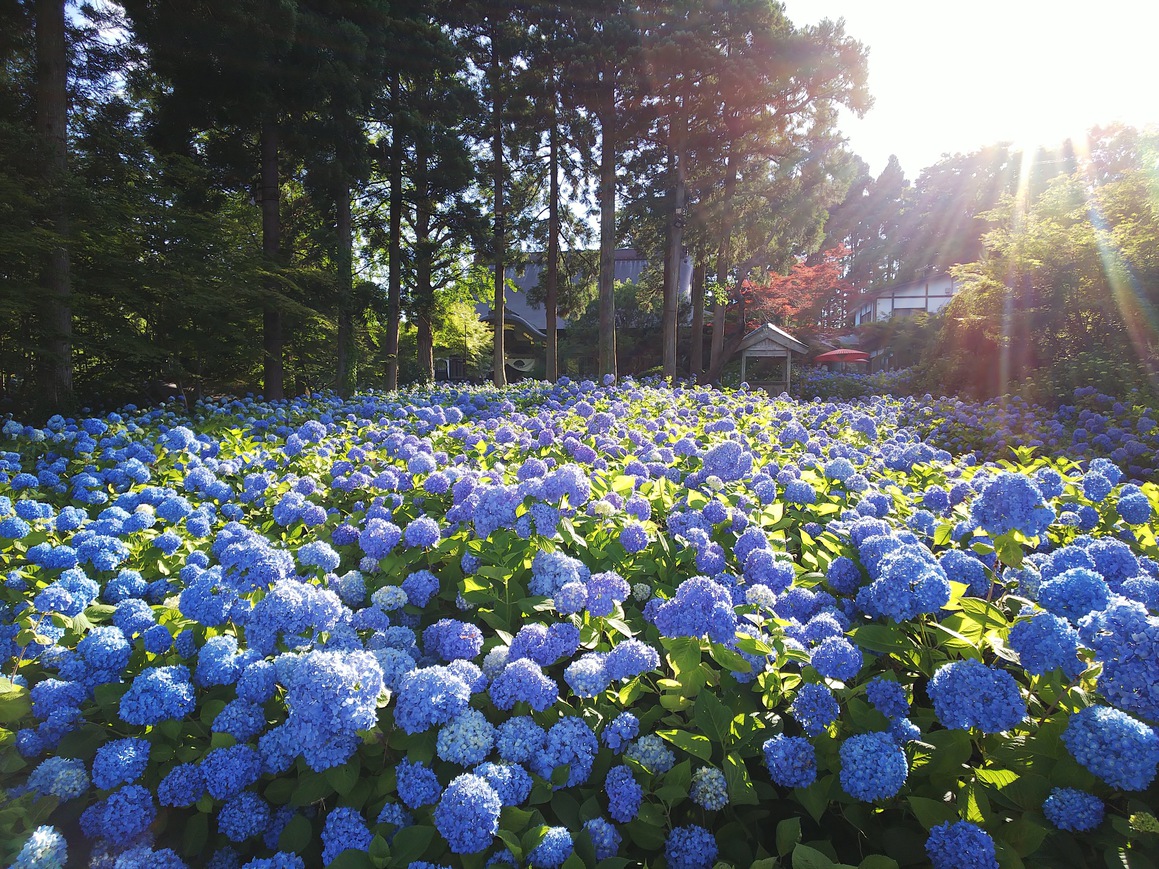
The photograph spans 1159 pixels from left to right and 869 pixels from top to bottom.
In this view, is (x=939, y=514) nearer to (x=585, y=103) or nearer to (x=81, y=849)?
(x=81, y=849)

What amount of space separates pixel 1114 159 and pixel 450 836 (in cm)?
4427

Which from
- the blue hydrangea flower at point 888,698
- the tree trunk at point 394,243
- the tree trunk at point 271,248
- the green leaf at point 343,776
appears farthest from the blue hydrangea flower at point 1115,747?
the tree trunk at point 394,243

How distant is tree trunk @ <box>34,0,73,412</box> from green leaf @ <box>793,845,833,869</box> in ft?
38.9

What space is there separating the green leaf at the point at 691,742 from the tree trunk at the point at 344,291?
45.6ft

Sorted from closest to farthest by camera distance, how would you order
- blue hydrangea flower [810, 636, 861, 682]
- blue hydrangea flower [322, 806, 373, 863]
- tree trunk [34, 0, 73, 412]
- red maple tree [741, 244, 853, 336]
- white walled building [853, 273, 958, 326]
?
blue hydrangea flower [322, 806, 373, 863] < blue hydrangea flower [810, 636, 861, 682] < tree trunk [34, 0, 73, 412] < red maple tree [741, 244, 853, 336] < white walled building [853, 273, 958, 326]

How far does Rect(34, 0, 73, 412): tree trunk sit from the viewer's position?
9125 mm

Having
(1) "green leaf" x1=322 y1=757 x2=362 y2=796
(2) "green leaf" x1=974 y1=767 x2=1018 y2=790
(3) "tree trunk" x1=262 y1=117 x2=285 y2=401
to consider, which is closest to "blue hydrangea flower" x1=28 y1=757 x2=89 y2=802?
(1) "green leaf" x1=322 y1=757 x2=362 y2=796

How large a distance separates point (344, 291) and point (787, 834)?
15144mm

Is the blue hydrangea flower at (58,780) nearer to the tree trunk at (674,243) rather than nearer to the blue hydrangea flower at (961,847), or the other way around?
the blue hydrangea flower at (961,847)

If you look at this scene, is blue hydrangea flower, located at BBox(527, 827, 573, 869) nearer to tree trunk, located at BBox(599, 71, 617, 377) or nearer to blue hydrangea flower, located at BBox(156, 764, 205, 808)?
blue hydrangea flower, located at BBox(156, 764, 205, 808)

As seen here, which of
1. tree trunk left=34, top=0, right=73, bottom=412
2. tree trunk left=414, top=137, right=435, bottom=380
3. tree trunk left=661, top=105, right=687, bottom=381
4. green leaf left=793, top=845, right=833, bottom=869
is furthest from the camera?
tree trunk left=661, top=105, right=687, bottom=381

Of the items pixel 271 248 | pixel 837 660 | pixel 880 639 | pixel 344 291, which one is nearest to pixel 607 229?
pixel 344 291

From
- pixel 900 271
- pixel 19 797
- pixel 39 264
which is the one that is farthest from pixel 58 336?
pixel 900 271

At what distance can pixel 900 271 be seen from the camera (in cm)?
4794
